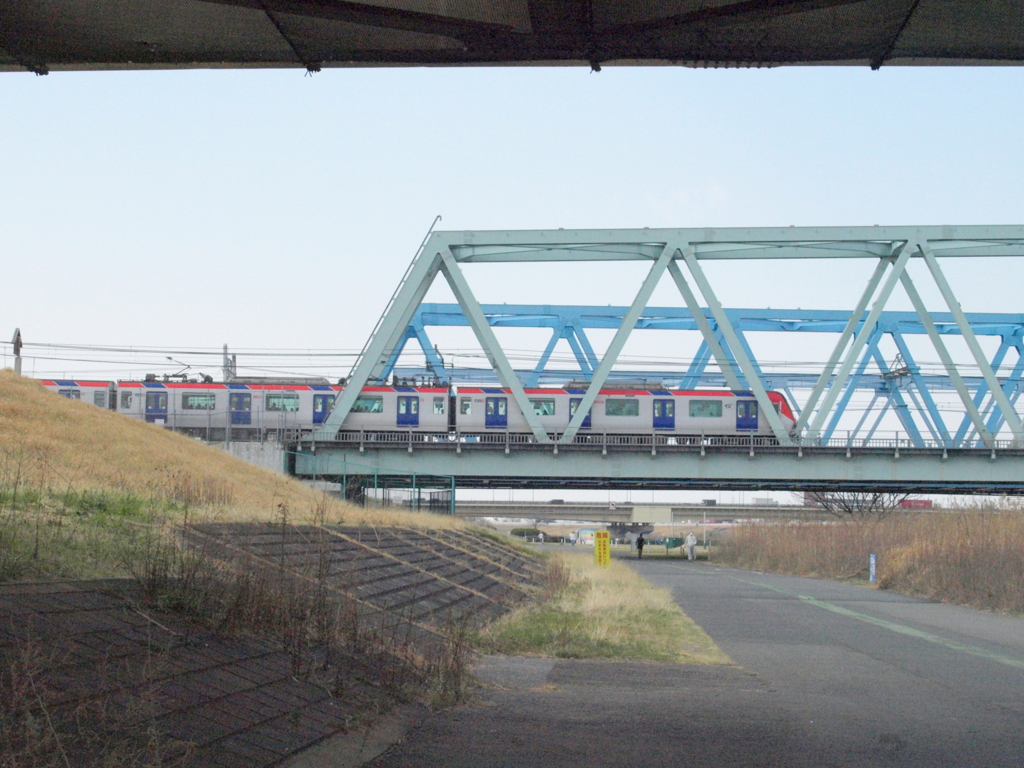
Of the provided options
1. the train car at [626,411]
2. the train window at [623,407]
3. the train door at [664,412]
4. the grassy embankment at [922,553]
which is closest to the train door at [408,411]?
the train car at [626,411]

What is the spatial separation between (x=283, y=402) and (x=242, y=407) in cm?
232

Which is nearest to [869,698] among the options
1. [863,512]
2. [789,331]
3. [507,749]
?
[507,749]

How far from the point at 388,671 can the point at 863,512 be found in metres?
66.7

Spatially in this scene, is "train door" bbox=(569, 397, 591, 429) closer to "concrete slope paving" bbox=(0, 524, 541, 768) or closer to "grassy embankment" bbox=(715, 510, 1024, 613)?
"grassy embankment" bbox=(715, 510, 1024, 613)

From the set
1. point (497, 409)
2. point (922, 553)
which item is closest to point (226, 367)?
point (497, 409)

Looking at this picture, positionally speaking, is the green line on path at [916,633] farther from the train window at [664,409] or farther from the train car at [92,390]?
the train car at [92,390]

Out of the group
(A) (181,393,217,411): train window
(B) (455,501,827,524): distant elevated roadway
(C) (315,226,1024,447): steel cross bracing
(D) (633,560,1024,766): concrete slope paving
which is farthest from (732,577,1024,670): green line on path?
(B) (455,501,827,524): distant elevated roadway

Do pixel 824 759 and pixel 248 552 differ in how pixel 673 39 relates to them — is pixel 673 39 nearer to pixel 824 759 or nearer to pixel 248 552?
pixel 824 759

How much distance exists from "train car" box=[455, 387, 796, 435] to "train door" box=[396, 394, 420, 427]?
2.12 m

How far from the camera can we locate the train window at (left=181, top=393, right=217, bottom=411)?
56.5 m

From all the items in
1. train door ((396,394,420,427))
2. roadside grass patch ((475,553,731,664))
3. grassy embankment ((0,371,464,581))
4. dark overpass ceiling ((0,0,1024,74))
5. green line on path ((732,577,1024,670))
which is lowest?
green line on path ((732,577,1024,670))

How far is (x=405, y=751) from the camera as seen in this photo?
7434mm

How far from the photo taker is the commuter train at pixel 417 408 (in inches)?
2201

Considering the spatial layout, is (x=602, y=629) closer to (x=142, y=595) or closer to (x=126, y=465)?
(x=142, y=595)
